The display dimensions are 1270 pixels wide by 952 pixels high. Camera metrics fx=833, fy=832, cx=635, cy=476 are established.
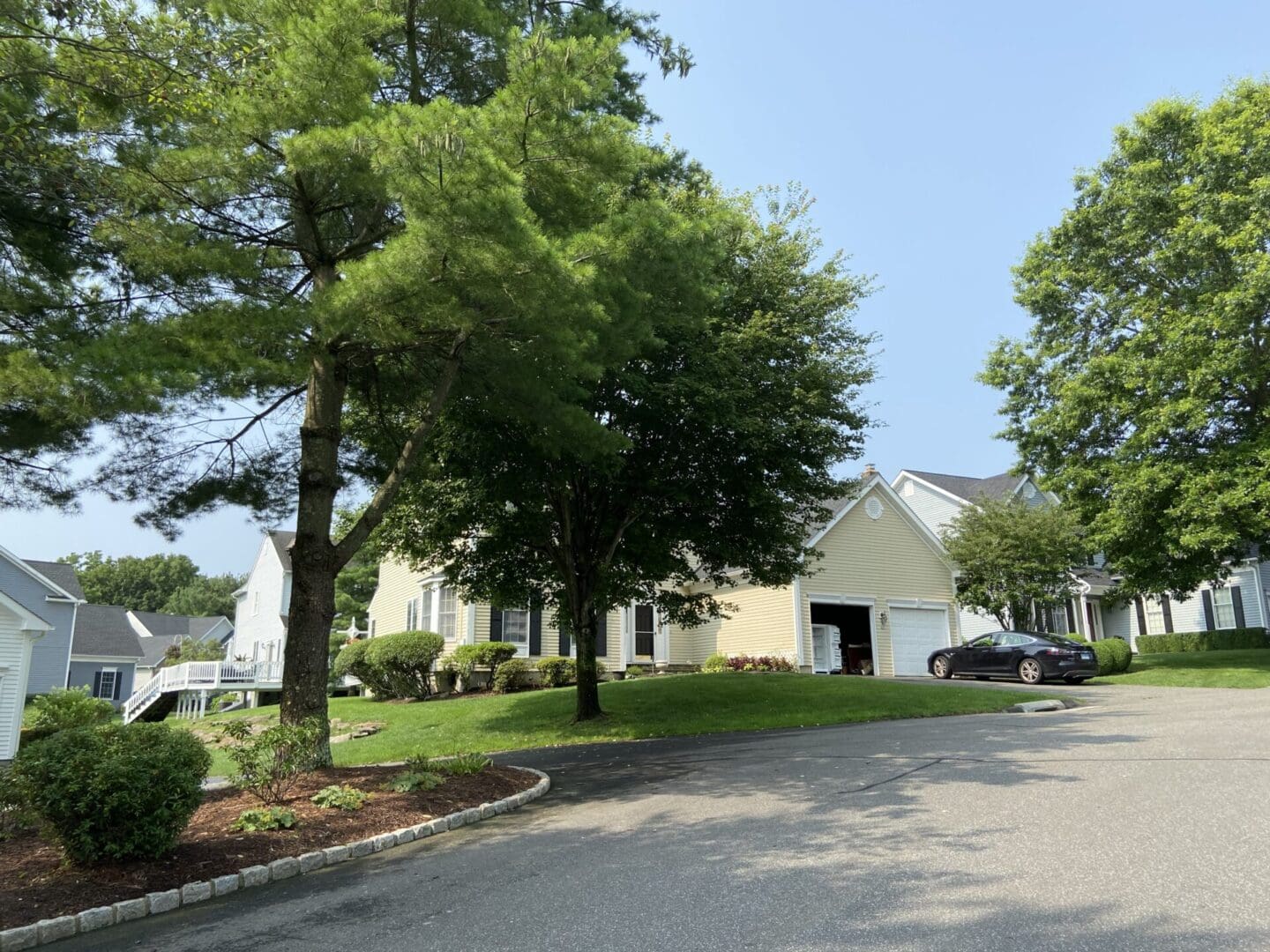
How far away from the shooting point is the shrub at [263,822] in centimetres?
723

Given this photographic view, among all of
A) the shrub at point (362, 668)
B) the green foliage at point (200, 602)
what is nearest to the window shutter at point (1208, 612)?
the shrub at point (362, 668)

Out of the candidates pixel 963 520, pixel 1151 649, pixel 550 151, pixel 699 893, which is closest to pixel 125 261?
pixel 550 151

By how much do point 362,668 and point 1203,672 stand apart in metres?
23.5

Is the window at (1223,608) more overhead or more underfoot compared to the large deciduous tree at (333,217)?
more underfoot

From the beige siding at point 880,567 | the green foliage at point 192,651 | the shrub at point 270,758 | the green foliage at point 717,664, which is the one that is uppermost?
the beige siding at point 880,567

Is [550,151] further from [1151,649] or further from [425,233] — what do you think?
[1151,649]

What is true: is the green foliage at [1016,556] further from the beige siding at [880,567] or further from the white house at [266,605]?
the white house at [266,605]

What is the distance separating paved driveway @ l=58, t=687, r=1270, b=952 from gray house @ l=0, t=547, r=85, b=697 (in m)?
28.6

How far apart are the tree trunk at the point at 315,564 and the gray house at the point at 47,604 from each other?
24856 mm

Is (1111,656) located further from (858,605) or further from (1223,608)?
(1223,608)

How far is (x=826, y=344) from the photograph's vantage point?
16156mm

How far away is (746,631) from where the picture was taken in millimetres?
28188

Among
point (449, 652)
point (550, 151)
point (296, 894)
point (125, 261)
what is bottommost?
point (296, 894)

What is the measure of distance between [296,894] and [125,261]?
6.68 metres
